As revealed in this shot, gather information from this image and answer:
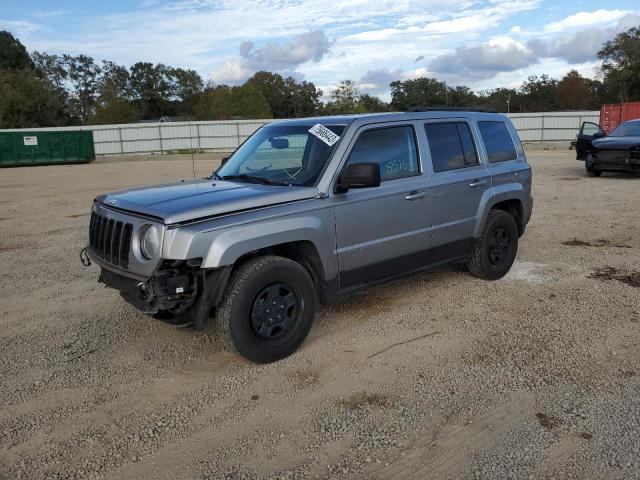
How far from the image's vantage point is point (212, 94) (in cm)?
8412

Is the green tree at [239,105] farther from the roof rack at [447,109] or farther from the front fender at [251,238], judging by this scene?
the front fender at [251,238]

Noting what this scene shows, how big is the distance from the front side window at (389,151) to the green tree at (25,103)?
65.0 m

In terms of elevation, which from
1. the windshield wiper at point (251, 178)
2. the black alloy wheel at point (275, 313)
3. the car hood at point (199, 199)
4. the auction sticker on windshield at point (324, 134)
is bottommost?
the black alloy wheel at point (275, 313)

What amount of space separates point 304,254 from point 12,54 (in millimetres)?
108411

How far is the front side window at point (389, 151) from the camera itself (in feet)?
15.6

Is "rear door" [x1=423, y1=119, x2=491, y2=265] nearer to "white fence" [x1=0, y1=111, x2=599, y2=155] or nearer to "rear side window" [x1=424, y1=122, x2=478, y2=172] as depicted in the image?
"rear side window" [x1=424, y1=122, x2=478, y2=172]

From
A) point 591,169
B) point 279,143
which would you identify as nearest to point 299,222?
point 279,143

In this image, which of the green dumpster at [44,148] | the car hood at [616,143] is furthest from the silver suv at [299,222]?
the green dumpster at [44,148]

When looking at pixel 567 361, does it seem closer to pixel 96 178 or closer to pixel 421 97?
pixel 96 178

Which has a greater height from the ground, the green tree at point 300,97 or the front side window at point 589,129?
the green tree at point 300,97

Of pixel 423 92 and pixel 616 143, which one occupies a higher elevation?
pixel 423 92

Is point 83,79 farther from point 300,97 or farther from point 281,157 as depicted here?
point 281,157

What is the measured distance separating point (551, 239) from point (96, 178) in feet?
63.7

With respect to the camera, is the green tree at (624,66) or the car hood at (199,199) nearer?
the car hood at (199,199)
